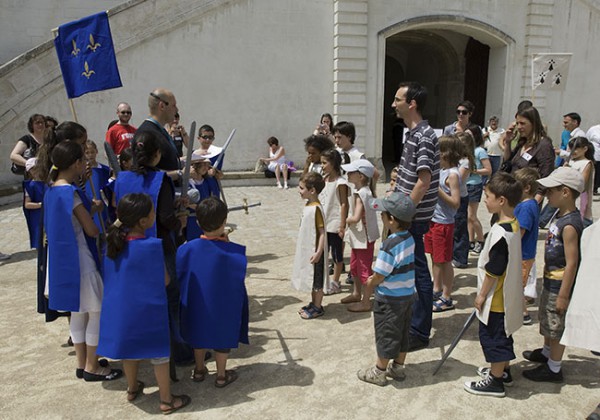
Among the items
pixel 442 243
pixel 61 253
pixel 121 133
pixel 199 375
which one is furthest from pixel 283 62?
pixel 199 375

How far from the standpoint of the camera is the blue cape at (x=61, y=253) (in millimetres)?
3164

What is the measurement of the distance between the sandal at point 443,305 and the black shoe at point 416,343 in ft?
2.41

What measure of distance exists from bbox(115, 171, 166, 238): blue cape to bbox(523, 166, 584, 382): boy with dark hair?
2.54m

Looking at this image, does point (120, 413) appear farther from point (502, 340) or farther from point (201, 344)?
point (502, 340)

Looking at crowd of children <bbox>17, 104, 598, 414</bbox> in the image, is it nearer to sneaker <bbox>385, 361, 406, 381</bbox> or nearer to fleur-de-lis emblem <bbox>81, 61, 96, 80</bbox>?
sneaker <bbox>385, 361, 406, 381</bbox>

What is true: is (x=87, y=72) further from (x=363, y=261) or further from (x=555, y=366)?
(x=555, y=366)

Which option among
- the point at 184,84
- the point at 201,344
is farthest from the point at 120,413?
the point at 184,84

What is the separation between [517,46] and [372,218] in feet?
36.6

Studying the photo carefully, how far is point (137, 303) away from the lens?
2830 mm

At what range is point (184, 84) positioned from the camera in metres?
11.5

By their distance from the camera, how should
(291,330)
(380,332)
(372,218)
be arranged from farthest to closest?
(372,218), (291,330), (380,332)

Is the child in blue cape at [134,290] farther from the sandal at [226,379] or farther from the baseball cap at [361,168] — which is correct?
the baseball cap at [361,168]

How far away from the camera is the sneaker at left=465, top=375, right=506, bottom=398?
303 cm

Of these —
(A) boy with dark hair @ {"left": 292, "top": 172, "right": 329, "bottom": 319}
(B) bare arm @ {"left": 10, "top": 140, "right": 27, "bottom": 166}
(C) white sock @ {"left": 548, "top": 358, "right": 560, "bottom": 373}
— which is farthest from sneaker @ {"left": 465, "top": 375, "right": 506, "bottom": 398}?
(B) bare arm @ {"left": 10, "top": 140, "right": 27, "bottom": 166}
